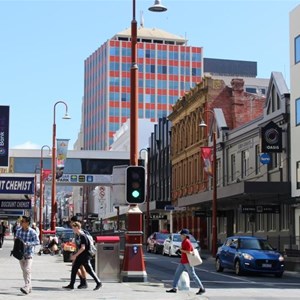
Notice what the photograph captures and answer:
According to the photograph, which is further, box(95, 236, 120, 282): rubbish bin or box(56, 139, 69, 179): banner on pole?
box(56, 139, 69, 179): banner on pole

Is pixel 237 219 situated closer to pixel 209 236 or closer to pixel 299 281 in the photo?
pixel 209 236

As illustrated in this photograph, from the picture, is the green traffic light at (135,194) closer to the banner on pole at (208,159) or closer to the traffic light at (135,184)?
the traffic light at (135,184)

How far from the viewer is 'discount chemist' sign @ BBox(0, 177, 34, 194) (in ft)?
234

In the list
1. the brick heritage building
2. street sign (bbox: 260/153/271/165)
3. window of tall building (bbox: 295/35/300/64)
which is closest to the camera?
window of tall building (bbox: 295/35/300/64)

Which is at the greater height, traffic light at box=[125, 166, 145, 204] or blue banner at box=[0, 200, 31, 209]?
blue banner at box=[0, 200, 31, 209]

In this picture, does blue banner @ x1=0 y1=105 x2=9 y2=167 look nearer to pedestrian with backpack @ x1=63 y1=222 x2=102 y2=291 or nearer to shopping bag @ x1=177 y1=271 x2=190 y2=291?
pedestrian with backpack @ x1=63 y1=222 x2=102 y2=291

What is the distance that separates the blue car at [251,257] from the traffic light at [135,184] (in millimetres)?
8894

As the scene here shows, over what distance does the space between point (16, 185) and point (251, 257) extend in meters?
47.5

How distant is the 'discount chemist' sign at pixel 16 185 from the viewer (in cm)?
7125

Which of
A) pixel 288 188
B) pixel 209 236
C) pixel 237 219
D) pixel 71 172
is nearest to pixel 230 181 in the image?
pixel 237 219

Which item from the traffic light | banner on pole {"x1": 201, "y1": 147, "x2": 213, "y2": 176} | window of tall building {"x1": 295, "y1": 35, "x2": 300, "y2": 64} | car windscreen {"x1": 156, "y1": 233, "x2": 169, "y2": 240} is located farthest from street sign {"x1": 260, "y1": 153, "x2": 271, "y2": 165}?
the traffic light

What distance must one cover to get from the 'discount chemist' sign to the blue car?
146 feet

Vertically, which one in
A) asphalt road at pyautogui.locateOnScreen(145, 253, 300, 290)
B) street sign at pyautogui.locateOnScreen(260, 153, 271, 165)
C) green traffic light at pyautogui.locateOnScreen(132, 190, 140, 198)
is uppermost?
street sign at pyautogui.locateOnScreen(260, 153, 271, 165)

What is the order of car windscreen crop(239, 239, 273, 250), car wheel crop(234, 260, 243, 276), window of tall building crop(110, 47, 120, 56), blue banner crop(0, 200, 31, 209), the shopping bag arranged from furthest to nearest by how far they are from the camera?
window of tall building crop(110, 47, 120, 56) → blue banner crop(0, 200, 31, 209) → car windscreen crop(239, 239, 273, 250) → car wheel crop(234, 260, 243, 276) → the shopping bag
